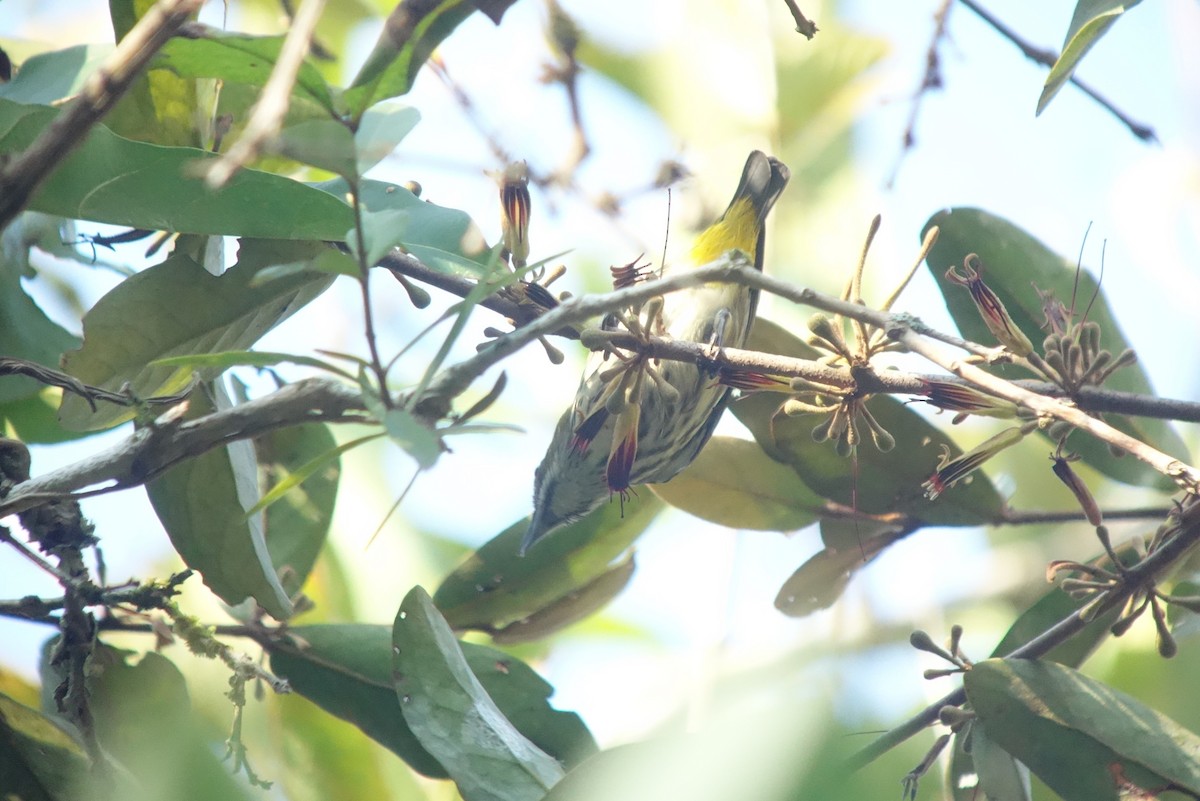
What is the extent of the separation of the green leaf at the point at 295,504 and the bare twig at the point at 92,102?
3.88ft

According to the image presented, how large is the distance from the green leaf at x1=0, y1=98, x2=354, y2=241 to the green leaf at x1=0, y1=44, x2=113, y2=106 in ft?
0.77

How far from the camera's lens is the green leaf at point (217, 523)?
1.87m

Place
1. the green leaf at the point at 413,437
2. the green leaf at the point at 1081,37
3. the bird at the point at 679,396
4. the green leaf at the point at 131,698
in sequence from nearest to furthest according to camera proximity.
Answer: the green leaf at the point at 413,437 < the green leaf at the point at 1081,37 < the green leaf at the point at 131,698 < the bird at the point at 679,396

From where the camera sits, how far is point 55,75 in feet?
6.45

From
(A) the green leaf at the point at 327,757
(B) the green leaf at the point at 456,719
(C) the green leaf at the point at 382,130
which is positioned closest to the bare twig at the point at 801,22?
(C) the green leaf at the point at 382,130

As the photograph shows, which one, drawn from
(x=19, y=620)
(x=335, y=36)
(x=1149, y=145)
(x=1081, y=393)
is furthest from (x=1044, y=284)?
(x=335, y=36)

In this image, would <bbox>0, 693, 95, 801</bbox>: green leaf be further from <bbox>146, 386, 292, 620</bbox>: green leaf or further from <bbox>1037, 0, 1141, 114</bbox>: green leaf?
<bbox>1037, 0, 1141, 114</bbox>: green leaf

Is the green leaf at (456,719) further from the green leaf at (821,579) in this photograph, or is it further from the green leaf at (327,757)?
the green leaf at (821,579)

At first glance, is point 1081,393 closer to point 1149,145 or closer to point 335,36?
point 1149,145

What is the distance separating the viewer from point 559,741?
2.01 metres

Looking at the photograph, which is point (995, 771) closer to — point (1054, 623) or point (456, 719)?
point (1054, 623)

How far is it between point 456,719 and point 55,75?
1.39 metres

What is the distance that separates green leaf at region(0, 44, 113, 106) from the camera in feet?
6.27

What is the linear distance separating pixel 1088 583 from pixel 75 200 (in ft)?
5.54
